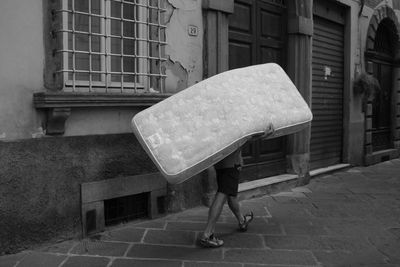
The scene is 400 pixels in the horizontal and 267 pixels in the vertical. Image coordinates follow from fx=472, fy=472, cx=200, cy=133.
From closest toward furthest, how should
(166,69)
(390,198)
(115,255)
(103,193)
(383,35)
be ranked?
1. (115,255)
2. (103,193)
3. (166,69)
4. (390,198)
5. (383,35)

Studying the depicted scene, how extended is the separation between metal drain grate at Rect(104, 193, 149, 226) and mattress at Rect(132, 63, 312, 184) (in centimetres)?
133

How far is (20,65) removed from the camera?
13.4 ft

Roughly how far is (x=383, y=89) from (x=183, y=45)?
775 cm

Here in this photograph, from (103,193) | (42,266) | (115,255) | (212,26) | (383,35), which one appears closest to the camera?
(42,266)

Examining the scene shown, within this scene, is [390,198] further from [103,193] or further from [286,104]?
[103,193]

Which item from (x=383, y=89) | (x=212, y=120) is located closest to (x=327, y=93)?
(x=383, y=89)

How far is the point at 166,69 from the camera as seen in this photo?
5.40m

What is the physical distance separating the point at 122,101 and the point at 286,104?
1644 millimetres

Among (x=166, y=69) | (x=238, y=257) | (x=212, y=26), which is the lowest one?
(x=238, y=257)

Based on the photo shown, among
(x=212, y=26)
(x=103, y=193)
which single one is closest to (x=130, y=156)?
(x=103, y=193)

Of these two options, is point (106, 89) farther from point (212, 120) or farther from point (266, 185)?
point (266, 185)

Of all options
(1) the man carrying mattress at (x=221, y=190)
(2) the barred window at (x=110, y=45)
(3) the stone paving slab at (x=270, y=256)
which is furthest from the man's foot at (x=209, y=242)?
(2) the barred window at (x=110, y=45)

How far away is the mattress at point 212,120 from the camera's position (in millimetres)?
3734

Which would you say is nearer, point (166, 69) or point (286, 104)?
point (286, 104)
